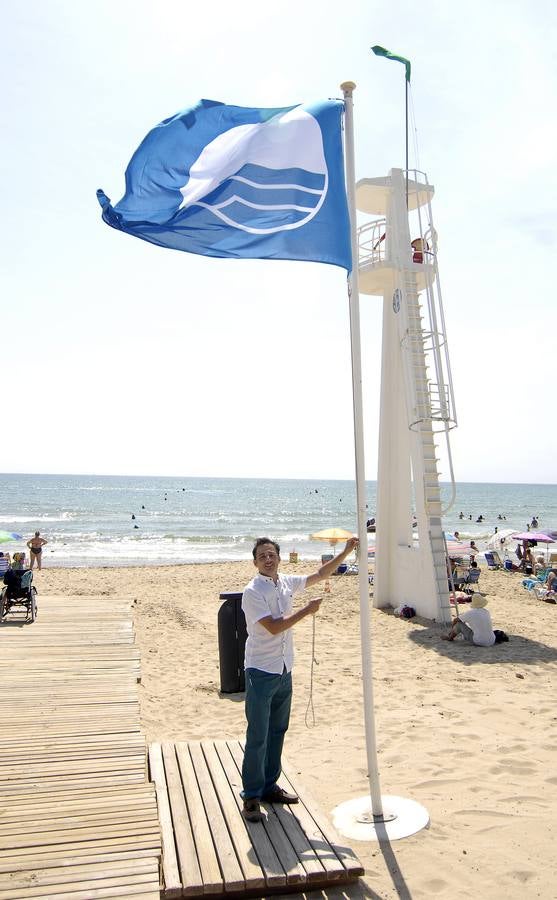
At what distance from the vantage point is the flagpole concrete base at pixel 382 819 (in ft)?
13.8

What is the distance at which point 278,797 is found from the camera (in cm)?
414

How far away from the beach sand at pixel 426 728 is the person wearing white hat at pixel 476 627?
209 mm

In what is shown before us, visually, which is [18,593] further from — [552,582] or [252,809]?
[552,582]

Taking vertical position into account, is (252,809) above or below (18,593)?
below

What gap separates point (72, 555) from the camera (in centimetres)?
3297

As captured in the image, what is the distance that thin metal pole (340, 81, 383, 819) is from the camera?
4.35 meters

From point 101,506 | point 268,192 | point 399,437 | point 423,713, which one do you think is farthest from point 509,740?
point 101,506

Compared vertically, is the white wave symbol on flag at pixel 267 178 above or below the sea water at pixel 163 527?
below

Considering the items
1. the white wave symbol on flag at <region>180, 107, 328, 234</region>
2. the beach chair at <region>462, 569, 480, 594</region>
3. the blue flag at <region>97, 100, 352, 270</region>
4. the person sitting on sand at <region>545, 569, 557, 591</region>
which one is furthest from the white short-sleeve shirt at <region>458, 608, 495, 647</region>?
the white wave symbol on flag at <region>180, 107, 328, 234</region>

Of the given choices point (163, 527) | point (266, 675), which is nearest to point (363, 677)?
point (266, 675)

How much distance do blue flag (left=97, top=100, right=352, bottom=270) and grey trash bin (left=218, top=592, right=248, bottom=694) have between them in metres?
4.55

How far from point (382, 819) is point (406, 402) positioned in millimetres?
9074

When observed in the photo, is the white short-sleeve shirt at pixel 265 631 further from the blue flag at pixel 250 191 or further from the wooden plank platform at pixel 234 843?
the blue flag at pixel 250 191

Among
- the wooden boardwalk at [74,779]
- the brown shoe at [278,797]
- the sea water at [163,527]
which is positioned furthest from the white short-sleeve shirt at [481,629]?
the sea water at [163,527]
